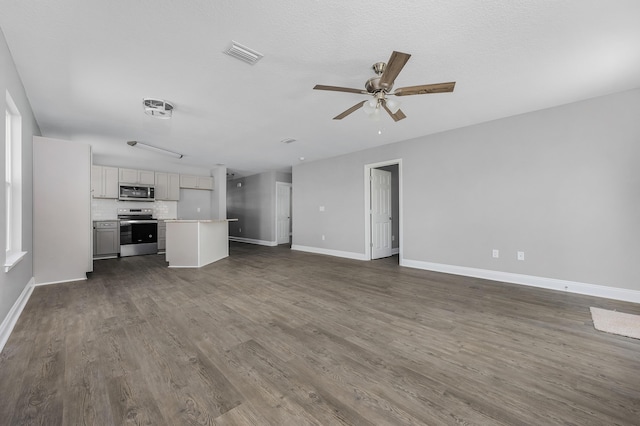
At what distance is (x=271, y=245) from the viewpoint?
8.44m

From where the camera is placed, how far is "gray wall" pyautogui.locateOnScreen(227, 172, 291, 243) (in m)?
8.49

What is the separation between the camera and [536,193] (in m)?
3.70

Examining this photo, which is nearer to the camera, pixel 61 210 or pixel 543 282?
pixel 543 282

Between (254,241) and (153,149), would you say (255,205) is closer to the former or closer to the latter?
→ (254,241)

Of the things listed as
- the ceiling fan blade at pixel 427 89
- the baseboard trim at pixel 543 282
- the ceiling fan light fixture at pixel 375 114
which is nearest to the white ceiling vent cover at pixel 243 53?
the ceiling fan light fixture at pixel 375 114

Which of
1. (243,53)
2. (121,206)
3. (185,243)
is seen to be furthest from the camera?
(121,206)

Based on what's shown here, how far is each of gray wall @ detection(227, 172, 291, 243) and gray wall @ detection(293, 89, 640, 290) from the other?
4227 millimetres

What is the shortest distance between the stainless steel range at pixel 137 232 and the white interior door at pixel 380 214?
5.71 meters

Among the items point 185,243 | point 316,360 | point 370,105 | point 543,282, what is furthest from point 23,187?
point 543,282

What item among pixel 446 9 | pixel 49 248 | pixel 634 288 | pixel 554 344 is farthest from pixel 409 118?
pixel 49 248

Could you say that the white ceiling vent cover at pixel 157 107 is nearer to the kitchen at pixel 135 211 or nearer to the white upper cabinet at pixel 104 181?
the kitchen at pixel 135 211

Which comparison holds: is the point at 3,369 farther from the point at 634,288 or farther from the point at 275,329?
the point at 634,288

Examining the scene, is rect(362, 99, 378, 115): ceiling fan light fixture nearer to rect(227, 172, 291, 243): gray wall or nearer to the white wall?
the white wall

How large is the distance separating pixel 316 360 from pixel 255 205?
7.78m
